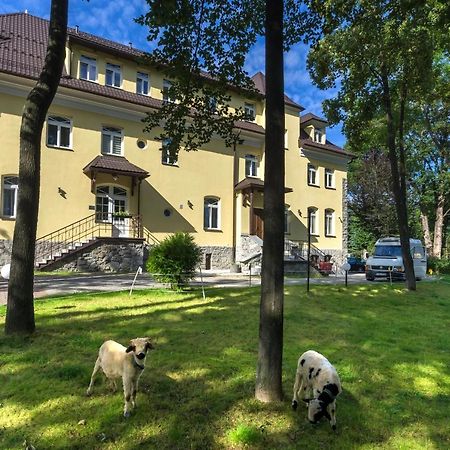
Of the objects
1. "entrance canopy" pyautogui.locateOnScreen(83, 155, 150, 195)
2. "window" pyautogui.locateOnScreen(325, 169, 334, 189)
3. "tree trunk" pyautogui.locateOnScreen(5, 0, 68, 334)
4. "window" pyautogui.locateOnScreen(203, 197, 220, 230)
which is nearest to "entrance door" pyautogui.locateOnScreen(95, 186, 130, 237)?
"entrance canopy" pyautogui.locateOnScreen(83, 155, 150, 195)

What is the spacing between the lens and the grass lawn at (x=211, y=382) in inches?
145

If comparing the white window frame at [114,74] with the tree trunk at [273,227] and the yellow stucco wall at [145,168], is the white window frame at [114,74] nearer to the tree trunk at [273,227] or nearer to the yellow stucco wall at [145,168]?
the yellow stucco wall at [145,168]

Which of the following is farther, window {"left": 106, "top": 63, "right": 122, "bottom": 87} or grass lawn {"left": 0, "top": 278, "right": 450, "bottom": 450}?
window {"left": 106, "top": 63, "right": 122, "bottom": 87}

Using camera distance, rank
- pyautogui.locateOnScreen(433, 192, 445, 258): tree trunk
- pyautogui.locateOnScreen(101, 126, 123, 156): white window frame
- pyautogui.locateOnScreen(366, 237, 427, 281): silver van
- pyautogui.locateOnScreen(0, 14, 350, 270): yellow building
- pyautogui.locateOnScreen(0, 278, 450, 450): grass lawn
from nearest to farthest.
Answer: pyautogui.locateOnScreen(0, 278, 450, 450): grass lawn < pyautogui.locateOnScreen(0, 14, 350, 270): yellow building < pyautogui.locateOnScreen(366, 237, 427, 281): silver van < pyautogui.locateOnScreen(101, 126, 123, 156): white window frame < pyautogui.locateOnScreen(433, 192, 445, 258): tree trunk

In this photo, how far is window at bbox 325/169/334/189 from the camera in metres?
31.3

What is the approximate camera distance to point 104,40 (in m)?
24.0

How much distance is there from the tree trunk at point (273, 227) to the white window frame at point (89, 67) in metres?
19.6

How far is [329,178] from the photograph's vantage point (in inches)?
1243

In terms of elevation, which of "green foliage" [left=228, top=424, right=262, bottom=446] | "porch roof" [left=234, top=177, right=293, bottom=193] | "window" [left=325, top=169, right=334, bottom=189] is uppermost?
"window" [left=325, top=169, right=334, bottom=189]

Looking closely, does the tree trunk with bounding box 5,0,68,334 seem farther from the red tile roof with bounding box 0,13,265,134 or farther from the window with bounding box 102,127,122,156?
the window with bounding box 102,127,122,156

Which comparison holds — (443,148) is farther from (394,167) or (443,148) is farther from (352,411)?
(352,411)

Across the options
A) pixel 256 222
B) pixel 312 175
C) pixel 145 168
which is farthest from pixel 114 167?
pixel 312 175

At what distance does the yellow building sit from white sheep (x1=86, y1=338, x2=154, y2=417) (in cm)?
1398

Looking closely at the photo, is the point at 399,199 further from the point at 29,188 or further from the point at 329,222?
the point at 329,222
